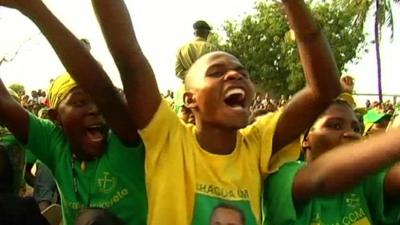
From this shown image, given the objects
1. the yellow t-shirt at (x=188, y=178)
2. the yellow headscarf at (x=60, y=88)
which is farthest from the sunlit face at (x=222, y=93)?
the yellow headscarf at (x=60, y=88)

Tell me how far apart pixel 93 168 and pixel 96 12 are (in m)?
0.67

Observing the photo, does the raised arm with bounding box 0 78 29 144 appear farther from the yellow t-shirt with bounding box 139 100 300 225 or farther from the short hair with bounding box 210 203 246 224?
the short hair with bounding box 210 203 246 224

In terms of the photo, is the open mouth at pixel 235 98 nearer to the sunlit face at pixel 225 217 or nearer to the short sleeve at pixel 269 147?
the short sleeve at pixel 269 147

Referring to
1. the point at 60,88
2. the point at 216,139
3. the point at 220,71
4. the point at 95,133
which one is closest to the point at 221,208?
the point at 216,139

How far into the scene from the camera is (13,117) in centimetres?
304

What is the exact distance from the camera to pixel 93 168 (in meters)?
3.09

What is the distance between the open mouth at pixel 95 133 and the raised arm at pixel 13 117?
23 centimetres

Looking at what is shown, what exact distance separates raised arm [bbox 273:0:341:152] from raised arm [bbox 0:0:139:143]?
1.82 ft

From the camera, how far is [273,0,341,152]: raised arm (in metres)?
2.78

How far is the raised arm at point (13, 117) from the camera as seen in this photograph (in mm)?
3023

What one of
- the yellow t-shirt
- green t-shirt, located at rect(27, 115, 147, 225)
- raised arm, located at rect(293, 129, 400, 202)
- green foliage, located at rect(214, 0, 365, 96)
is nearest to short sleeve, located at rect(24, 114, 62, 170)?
green t-shirt, located at rect(27, 115, 147, 225)

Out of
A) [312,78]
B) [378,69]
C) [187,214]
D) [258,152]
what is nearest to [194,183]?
[187,214]

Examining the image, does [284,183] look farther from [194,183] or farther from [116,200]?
[116,200]

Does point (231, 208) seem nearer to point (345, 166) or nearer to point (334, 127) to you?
point (345, 166)
